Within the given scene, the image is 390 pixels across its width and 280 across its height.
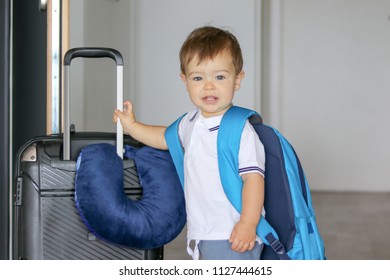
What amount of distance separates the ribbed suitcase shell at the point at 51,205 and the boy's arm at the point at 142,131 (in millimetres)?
84

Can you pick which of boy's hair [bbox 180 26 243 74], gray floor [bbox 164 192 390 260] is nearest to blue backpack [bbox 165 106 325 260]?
boy's hair [bbox 180 26 243 74]

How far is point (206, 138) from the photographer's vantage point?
1489 mm

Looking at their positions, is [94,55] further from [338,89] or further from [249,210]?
[338,89]

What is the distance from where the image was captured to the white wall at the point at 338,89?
473 centimetres

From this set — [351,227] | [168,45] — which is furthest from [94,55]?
[168,45]

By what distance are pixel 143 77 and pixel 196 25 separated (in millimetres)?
440

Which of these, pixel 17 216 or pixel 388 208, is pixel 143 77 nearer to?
pixel 388 208

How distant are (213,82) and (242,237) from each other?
34 centimetres

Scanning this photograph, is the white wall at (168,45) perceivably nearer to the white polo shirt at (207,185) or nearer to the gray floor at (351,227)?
the gray floor at (351,227)

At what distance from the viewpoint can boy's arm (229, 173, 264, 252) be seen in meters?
1.42

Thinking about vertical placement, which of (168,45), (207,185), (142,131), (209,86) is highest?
(168,45)

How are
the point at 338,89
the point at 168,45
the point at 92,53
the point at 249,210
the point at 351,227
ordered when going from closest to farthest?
the point at 249,210, the point at 92,53, the point at 351,227, the point at 168,45, the point at 338,89

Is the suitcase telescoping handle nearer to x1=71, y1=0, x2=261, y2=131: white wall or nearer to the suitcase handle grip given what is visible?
the suitcase handle grip

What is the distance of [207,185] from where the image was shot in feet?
4.86
